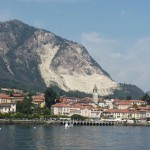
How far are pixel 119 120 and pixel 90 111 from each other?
59.3 feet

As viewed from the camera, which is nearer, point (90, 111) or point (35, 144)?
point (35, 144)

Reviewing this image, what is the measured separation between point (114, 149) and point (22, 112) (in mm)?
82107

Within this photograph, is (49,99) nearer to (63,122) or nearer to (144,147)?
(63,122)

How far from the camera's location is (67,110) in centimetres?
16612

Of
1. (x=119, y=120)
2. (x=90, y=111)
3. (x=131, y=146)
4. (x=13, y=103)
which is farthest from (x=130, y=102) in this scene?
(x=131, y=146)

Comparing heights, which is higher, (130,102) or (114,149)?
(130,102)

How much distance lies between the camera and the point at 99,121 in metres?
148

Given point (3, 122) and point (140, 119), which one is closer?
A: point (3, 122)

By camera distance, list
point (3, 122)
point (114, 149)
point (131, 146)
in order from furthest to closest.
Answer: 1. point (3, 122)
2. point (131, 146)
3. point (114, 149)

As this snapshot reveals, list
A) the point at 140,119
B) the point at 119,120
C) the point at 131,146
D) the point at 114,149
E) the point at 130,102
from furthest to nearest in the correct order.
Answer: the point at 130,102, the point at 140,119, the point at 119,120, the point at 131,146, the point at 114,149

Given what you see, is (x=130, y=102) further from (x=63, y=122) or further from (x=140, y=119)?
(x=63, y=122)

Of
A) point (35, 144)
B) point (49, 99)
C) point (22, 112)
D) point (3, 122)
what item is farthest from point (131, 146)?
→ point (49, 99)

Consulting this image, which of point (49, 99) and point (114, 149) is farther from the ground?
point (49, 99)

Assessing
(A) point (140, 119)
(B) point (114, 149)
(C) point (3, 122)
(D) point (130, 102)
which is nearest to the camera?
(B) point (114, 149)
